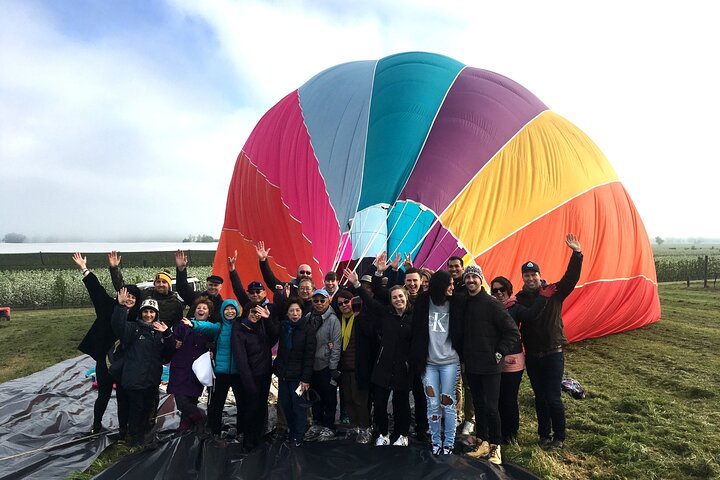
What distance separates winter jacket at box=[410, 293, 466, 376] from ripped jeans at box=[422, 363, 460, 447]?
0.29ft

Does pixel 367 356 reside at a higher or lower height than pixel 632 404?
higher

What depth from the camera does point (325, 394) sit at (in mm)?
3811

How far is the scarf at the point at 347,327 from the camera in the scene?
3.81 m

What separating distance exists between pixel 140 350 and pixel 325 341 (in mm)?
1496

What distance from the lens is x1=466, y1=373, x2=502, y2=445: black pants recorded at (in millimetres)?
3268

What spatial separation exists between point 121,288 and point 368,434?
8.06 feet

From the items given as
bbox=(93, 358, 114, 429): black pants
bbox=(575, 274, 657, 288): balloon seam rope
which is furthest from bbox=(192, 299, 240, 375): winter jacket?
bbox=(575, 274, 657, 288): balloon seam rope

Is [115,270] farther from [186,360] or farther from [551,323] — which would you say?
[551,323]

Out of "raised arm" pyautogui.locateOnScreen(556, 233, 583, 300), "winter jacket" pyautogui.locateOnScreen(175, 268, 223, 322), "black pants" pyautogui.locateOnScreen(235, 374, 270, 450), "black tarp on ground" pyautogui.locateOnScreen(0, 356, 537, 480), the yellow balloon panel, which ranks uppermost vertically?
the yellow balloon panel

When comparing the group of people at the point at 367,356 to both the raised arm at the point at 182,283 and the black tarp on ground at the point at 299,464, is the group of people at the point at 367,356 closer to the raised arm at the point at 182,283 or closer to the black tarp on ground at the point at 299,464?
the black tarp on ground at the point at 299,464

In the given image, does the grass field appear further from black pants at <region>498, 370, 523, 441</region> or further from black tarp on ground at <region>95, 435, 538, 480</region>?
black tarp on ground at <region>95, 435, 538, 480</region>

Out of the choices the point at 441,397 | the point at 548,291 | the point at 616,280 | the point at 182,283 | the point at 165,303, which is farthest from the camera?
the point at 616,280

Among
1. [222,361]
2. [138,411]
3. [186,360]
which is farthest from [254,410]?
[138,411]

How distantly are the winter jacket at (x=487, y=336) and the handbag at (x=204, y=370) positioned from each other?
6.65ft
